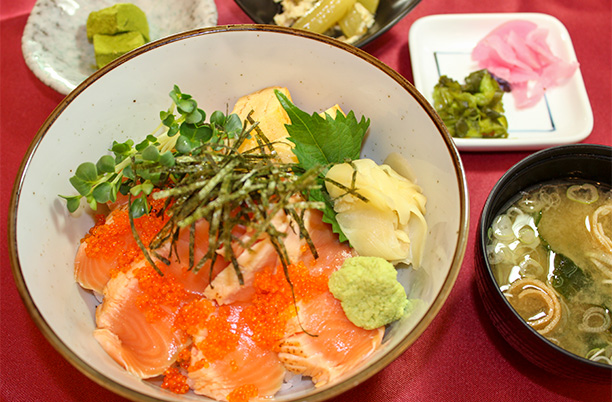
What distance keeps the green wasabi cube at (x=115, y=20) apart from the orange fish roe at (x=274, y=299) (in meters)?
1.52

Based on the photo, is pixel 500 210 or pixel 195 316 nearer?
pixel 195 316

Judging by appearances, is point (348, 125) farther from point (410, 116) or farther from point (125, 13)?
point (125, 13)

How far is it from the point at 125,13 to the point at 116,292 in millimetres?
1460

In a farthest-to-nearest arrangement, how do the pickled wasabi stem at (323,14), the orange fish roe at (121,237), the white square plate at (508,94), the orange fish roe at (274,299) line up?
the pickled wasabi stem at (323,14) → the white square plate at (508,94) → the orange fish roe at (121,237) → the orange fish roe at (274,299)

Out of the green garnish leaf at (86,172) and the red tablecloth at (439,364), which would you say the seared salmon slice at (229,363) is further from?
the green garnish leaf at (86,172)

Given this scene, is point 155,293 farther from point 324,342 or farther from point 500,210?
point 500,210

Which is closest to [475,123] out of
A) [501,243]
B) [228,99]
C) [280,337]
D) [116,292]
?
[501,243]

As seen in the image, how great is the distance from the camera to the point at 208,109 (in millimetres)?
1696

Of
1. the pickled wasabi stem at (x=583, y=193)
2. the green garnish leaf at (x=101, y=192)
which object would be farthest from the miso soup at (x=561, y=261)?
the green garnish leaf at (x=101, y=192)

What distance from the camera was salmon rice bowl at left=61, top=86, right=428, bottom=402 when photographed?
4.11 feet

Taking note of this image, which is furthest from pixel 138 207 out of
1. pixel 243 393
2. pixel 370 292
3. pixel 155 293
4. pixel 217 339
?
pixel 370 292

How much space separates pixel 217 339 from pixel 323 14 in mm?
1631

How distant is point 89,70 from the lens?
2246 mm

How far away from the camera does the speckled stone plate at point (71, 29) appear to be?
2039 mm
